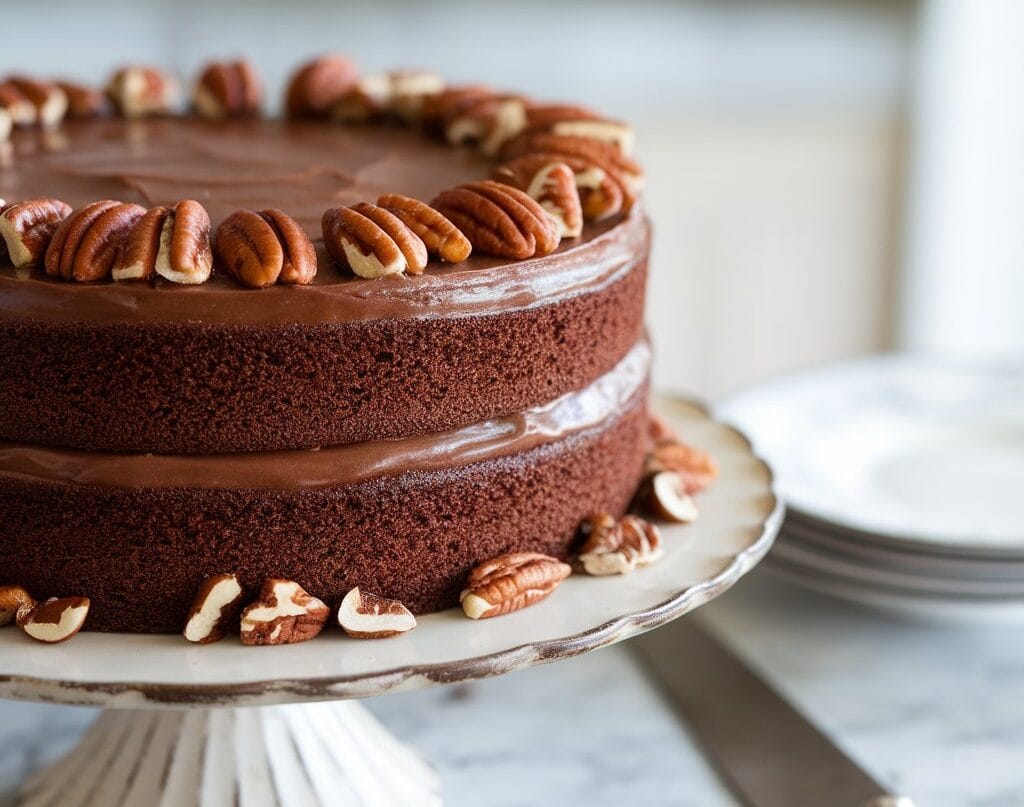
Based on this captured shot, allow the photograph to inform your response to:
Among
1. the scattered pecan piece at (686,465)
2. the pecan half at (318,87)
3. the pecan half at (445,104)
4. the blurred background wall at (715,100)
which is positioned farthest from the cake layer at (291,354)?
the blurred background wall at (715,100)

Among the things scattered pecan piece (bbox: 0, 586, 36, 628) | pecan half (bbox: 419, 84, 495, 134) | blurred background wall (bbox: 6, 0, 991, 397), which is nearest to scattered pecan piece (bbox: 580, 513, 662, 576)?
scattered pecan piece (bbox: 0, 586, 36, 628)

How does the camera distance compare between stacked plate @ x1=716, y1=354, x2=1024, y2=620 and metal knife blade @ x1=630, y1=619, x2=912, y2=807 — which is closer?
→ metal knife blade @ x1=630, y1=619, x2=912, y2=807

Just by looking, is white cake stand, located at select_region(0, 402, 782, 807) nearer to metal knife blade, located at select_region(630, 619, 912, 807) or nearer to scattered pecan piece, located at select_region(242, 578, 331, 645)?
scattered pecan piece, located at select_region(242, 578, 331, 645)

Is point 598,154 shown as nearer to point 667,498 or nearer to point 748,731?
point 667,498

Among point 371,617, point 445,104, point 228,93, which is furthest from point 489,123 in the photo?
point 371,617

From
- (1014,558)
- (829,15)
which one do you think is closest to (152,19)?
(829,15)

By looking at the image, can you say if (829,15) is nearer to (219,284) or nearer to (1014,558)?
(1014,558)

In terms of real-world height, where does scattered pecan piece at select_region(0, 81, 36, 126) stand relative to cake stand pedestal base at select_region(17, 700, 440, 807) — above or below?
above
